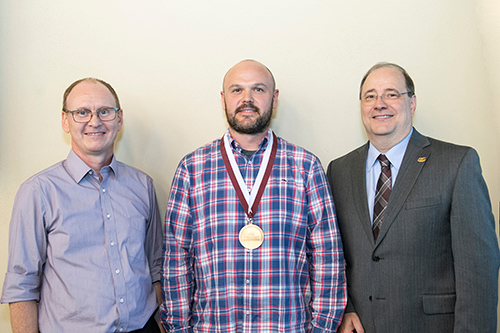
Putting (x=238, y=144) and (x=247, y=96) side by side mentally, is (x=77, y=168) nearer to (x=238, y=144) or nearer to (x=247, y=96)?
(x=238, y=144)

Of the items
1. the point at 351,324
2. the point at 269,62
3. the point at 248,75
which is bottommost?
the point at 351,324

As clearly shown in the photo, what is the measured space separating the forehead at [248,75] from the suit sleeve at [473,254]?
1205 mm

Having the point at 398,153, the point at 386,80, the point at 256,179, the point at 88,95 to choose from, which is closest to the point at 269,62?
the point at 386,80

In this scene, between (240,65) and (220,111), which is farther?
(220,111)

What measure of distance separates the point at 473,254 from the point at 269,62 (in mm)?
1835

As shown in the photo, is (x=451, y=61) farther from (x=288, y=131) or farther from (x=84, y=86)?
(x=84, y=86)

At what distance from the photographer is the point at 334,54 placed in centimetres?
294

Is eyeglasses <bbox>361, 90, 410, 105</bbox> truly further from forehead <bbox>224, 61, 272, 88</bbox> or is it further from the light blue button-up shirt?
the light blue button-up shirt

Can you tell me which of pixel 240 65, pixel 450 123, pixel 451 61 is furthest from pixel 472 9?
pixel 240 65

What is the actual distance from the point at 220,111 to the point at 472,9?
2.02 metres

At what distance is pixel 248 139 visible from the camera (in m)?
2.38

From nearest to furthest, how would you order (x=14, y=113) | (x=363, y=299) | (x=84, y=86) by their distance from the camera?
(x=363, y=299) → (x=84, y=86) → (x=14, y=113)

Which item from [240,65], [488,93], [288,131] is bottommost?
[288,131]

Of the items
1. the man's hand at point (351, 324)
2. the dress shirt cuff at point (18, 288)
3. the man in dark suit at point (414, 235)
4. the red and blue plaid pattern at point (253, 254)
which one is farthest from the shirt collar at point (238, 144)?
the dress shirt cuff at point (18, 288)
